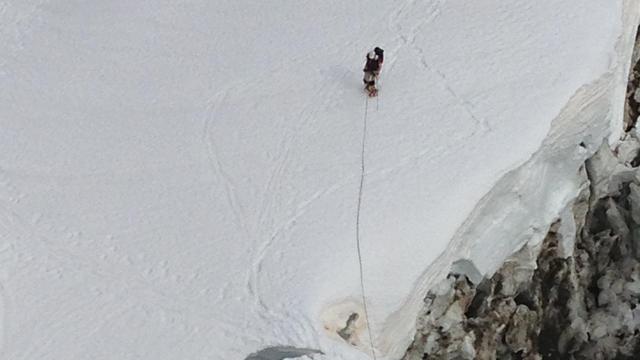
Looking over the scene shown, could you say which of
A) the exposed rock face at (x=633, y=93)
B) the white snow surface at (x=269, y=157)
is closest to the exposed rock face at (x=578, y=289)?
the exposed rock face at (x=633, y=93)

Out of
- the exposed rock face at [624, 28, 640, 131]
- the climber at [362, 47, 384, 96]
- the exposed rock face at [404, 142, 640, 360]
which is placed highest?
the climber at [362, 47, 384, 96]

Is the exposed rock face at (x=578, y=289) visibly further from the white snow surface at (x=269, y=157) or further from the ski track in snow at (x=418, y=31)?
the ski track in snow at (x=418, y=31)

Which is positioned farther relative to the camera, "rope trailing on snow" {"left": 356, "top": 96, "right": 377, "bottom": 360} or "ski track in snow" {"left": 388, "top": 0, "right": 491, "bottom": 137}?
"ski track in snow" {"left": 388, "top": 0, "right": 491, "bottom": 137}

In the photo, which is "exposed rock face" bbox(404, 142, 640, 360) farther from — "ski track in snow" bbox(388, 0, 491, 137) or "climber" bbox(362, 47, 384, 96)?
"climber" bbox(362, 47, 384, 96)

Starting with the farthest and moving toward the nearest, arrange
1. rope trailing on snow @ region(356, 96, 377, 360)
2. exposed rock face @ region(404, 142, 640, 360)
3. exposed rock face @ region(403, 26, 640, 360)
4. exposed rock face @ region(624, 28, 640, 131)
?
exposed rock face @ region(624, 28, 640, 131)
exposed rock face @ region(403, 26, 640, 360)
exposed rock face @ region(404, 142, 640, 360)
rope trailing on snow @ region(356, 96, 377, 360)

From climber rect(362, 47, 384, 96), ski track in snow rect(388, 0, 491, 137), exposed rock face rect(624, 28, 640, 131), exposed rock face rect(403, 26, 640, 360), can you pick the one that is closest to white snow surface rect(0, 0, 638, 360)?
ski track in snow rect(388, 0, 491, 137)

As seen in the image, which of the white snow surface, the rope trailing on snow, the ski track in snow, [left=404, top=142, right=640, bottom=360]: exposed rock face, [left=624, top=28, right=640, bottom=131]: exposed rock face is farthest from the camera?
[left=624, top=28, right=640, bottom=131]: exposed rock face

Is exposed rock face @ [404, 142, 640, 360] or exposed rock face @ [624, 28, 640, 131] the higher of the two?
exposed rock face @ [624, 28, 640, 131]
